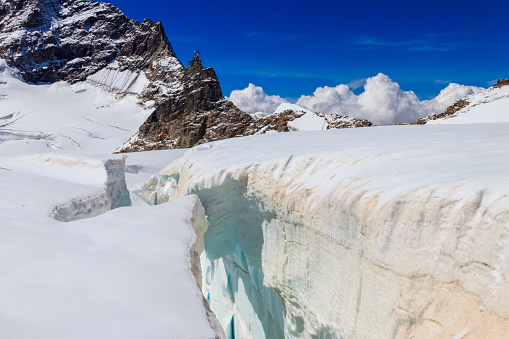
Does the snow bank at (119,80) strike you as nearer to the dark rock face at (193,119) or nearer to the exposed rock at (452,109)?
the dark rock face at (193,119)

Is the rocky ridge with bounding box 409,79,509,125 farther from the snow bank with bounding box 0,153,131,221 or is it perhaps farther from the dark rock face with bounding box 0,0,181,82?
the dark rock face with bounding box 0,0,181,82

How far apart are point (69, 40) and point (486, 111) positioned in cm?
7483

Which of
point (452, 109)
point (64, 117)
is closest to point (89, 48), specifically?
point (64, 117)

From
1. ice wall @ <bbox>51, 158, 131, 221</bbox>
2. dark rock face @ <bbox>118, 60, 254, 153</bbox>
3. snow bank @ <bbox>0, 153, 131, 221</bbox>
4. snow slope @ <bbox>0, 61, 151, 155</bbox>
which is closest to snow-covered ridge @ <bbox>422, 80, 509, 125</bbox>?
ice wall @ <bbox>51, 158, 131, 221</bbox>

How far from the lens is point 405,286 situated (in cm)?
225

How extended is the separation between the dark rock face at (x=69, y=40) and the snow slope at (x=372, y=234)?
6625cm

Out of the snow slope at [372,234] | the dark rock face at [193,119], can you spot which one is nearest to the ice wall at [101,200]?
the snow slope at [372,234]

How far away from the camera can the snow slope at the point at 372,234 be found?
1.90 metres

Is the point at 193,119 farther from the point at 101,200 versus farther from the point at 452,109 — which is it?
the point at 101,200

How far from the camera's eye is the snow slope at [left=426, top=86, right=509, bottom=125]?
15121 millimetres

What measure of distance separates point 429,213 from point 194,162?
14.6 ft

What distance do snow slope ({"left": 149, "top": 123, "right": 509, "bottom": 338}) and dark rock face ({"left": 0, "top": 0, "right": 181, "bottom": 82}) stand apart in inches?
2608

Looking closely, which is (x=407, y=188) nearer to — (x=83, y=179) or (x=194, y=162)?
(x=194, y=162)

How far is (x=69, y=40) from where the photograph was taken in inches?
2768
